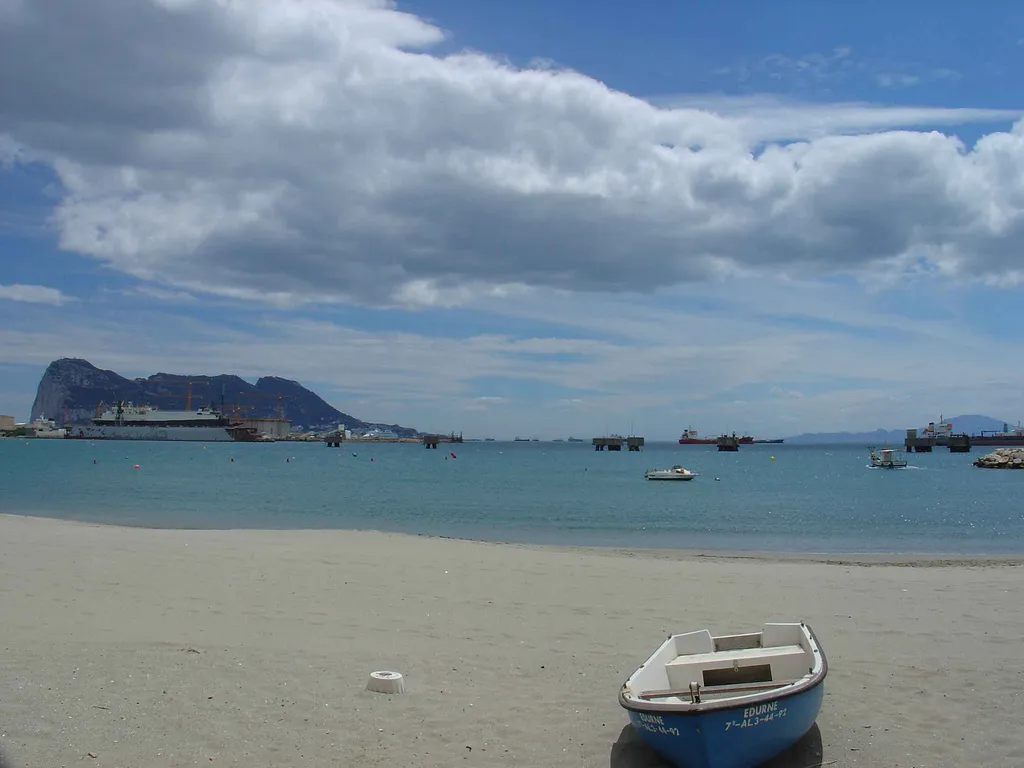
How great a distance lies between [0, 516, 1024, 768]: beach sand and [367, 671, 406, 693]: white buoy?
0.11m

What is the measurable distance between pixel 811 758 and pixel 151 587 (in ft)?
33.6

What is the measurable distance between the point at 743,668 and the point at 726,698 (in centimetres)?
105

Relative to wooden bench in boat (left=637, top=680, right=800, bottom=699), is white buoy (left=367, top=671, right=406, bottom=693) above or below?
below

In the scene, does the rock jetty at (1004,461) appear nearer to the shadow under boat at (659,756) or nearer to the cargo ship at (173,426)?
the shadow under boat at (659,756)

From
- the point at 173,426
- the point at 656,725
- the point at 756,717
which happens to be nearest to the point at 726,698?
the point at 756,717

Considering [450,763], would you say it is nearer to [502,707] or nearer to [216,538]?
[502,707]

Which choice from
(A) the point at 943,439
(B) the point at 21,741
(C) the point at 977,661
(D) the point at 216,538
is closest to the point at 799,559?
(C) the point at 977,661

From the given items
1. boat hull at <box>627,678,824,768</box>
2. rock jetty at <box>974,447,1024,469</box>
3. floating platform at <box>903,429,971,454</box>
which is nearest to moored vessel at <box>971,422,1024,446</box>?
floating platform at <box>903,429,971,454</box>

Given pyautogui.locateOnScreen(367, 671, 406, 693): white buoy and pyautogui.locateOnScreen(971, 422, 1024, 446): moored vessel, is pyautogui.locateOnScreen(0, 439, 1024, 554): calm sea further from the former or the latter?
pyautogui.locateOnScreen(971, 422, 1024, 446): moored vessel

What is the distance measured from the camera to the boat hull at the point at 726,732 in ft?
21.1

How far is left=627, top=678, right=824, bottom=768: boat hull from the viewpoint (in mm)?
6445

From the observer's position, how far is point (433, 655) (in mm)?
9938

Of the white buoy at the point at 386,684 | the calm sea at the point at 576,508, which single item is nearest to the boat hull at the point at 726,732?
the white buoy at the point at 386,684

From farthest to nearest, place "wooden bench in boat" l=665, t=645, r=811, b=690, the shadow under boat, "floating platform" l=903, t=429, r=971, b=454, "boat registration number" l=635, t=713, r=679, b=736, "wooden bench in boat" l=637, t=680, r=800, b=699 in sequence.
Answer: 1. "floating platform" l=903, t=429, r=971, b=454
2. "wooden bench in boat" l=665, t=645, r=811, b=690
3. "wooden bench in boat" l=637, t=680, r=800, b=699
4. the shadow under boat
5. "boat registration number" l=635, t=713, r=679, b=736
